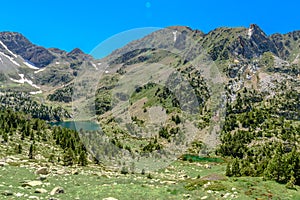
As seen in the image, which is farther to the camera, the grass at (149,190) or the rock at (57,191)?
the grass at (149,190)

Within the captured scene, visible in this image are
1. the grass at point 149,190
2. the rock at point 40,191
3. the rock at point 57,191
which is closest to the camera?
the rock at point 40,191

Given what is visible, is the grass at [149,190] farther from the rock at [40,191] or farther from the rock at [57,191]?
the rock at [57,191]

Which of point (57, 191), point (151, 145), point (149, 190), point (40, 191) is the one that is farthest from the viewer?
point (151, 145)

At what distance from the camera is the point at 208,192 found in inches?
1106

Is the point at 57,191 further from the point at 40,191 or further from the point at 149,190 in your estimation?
the point at 149,190

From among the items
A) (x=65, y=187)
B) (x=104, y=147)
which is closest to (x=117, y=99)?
(x=104, y=147)

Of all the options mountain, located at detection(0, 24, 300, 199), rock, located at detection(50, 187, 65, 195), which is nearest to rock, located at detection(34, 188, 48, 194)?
mountain, located at detection(0, 24, 300, 199)

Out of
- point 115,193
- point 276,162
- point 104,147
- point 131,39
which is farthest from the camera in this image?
point 104,147

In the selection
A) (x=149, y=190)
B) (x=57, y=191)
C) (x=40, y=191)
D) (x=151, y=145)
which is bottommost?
(x=149, y=190)

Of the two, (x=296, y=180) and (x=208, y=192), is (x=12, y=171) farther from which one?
(x=296, y=180)

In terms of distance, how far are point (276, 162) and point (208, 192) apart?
523 inches

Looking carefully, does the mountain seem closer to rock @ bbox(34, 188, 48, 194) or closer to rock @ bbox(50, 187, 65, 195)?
rock @ bbox(50, 187, 65, 195)

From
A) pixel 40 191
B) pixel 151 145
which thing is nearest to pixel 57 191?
pixel 40 191

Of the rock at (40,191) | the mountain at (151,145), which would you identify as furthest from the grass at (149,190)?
the rock at (40,191)
